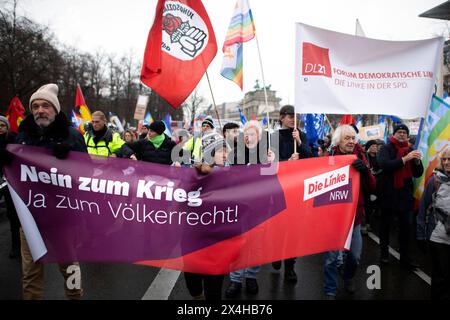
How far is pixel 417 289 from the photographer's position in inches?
157

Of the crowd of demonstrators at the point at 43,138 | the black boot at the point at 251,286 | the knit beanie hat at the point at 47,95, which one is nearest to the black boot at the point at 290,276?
the black boot at the point at 251,286

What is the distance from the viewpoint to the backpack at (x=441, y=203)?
337cm

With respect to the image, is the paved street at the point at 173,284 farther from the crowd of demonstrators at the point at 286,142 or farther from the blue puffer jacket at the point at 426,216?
the blue puffer jacket at the point at 426,216

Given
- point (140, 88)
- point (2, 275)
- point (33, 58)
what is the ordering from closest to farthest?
1. point (2, 275)
2. point (33, 58)
3. point (140, 88)

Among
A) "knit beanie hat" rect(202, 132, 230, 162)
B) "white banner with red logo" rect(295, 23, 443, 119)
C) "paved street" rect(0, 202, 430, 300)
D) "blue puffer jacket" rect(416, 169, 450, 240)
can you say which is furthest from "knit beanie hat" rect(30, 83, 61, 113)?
"blue puffer jacket" rect(416, 169, 450, 240)

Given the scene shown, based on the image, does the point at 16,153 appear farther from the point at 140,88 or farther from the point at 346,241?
the point at 140,88

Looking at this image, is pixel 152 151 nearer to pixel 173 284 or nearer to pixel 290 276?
pixel 173 284

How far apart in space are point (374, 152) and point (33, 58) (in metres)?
31.4

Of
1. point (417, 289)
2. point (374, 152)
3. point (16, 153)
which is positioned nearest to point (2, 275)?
point (16, 153)

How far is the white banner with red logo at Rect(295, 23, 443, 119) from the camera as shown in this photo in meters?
3.79

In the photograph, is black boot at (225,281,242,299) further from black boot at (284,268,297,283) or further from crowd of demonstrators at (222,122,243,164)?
crowd of demonstrators at (222,122,243,164)

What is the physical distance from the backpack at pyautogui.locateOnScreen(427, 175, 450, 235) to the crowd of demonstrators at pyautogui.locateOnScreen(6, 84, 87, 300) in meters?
3.62

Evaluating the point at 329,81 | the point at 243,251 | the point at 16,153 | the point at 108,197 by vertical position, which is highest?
the point at 329,81

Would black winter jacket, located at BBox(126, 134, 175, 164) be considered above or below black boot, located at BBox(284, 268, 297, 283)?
above
